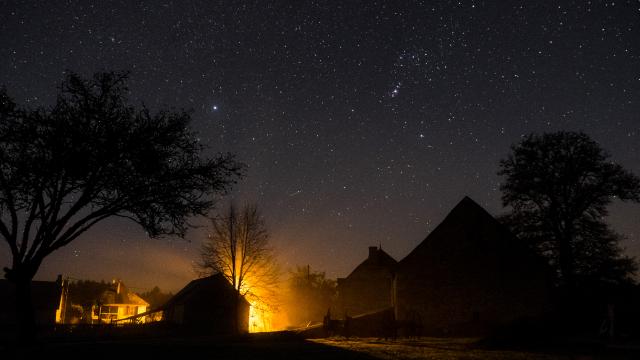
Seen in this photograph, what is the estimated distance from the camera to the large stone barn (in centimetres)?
2956

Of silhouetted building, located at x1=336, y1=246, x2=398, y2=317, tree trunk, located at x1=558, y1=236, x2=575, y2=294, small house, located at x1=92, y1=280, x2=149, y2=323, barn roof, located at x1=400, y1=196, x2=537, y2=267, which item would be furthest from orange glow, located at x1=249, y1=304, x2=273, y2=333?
tree trunk, located at x1=558, y1=236, x2=575, y2=294

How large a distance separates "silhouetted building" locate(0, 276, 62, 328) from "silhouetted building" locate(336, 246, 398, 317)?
139 ft

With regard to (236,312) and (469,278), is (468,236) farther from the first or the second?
(236,312)

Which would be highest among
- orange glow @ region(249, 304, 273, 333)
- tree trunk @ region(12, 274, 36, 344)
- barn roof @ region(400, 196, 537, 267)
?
barn roof @ region(400, 196, 537, 267)

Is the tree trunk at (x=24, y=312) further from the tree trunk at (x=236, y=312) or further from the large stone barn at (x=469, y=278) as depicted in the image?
the tree trunk at (x=236, y=312)

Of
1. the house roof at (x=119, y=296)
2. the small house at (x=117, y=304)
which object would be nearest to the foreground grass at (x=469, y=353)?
the small house at (x=117, y=304)

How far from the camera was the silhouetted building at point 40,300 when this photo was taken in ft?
192

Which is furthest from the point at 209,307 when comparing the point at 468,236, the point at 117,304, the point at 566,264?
the point at 117,304

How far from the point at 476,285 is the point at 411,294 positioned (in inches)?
181

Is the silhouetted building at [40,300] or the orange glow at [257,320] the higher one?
the silhouetted building at [40,300]

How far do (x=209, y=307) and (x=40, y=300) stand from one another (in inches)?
1422

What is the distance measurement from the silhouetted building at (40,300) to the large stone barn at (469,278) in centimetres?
5376

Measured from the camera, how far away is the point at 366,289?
5084cm

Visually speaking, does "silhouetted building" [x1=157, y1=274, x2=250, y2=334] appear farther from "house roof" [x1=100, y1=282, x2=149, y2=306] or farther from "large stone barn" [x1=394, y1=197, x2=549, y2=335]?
"house roof" [x1=100, y1=282, x2=149, y2=306]
